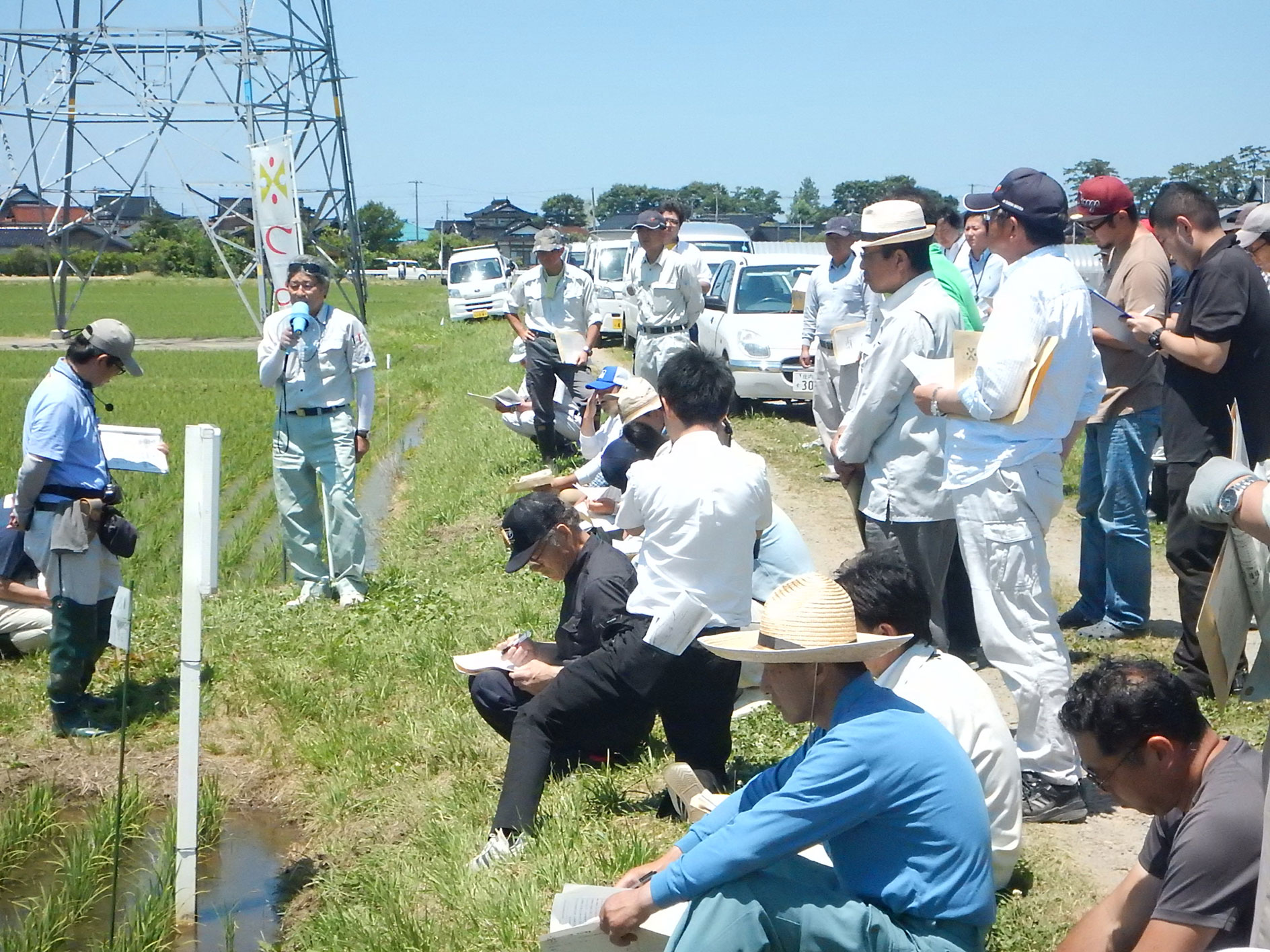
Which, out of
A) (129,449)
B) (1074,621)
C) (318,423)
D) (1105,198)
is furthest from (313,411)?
(1105,198)

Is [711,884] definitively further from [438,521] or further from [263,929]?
[438,521]

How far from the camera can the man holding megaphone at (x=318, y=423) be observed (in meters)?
7.35

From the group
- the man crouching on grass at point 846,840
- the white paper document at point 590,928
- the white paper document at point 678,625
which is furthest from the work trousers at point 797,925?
the white paper document at point 678,625

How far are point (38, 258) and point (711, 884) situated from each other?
235 ft

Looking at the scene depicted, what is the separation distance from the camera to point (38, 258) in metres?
66.5

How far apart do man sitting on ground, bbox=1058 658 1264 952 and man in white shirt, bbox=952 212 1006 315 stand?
18.5 ft

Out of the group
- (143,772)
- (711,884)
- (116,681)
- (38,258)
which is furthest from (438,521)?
(38,258)

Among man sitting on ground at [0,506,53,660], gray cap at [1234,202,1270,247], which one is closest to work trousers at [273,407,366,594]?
man sitting on ground at [0,506,53,660]

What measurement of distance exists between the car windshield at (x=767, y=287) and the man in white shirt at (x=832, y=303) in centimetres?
473

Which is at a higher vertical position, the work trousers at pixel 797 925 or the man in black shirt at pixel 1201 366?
the man in black shirt at pixel 1201 366

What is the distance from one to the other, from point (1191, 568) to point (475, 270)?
108 ft

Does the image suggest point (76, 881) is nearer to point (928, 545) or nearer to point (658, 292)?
point (928, 545)

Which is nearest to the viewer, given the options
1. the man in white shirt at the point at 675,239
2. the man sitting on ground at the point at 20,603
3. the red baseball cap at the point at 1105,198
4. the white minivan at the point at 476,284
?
the red baseball cap at the point at 1105,198

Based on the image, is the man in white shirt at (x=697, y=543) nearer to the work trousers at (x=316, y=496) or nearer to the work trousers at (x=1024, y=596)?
the work trousers at (x=1024, y=596)
